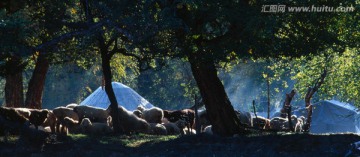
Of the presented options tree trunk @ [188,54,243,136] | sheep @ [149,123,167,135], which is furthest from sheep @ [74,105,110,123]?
tree trunk @ [188,54,243,136]

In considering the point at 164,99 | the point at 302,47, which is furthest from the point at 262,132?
the point at 164,99

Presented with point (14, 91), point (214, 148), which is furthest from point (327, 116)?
point (214, 148)

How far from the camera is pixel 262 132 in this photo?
924 inches

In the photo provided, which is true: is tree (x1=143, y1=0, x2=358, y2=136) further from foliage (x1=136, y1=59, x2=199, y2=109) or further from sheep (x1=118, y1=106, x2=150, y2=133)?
foliage (x1=136, y1=59, x2=199, y2=109)

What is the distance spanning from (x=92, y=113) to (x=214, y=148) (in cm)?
1358

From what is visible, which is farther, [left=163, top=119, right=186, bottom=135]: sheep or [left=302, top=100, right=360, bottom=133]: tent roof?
[left=302, top=100, right=360, bottom=133]: tent roof

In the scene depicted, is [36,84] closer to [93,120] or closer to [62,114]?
Answer: [62,114]

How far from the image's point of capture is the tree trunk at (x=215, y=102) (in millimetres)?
21875

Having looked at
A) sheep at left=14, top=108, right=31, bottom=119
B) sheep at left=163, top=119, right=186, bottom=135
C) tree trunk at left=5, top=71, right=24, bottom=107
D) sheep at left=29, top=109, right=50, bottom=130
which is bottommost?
sheep at left=163, top=119, right=186, bottom=135

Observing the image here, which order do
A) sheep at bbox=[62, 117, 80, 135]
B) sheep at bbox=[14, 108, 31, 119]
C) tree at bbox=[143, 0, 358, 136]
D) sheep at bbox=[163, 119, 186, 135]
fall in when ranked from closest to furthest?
tree at bbox=[143, 0, 358, 136] < sheep at bbox=[14, 108, 31, 119] < sheep at bbox=[62, 117, 80, 135] < sheep at bbox=[163, 119, 186, 135]

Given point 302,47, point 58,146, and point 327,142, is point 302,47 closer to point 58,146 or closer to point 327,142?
point 327,142

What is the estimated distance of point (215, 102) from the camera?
22000 millimetres

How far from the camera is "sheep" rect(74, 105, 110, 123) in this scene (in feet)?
99.0

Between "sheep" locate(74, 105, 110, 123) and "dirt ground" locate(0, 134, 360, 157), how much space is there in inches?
404
